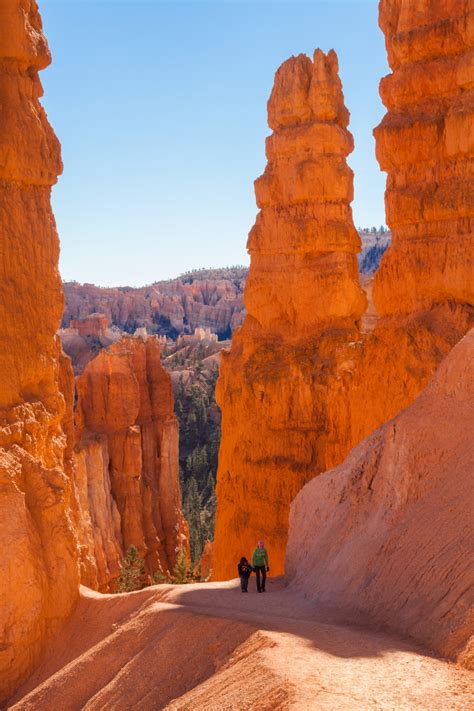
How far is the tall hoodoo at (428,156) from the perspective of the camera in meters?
14.5

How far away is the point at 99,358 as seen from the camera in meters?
30.4

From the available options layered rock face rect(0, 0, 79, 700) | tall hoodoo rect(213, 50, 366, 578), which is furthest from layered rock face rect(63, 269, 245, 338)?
layered rock face rect(0, 0, 79, 700)

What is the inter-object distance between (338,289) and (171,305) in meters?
103

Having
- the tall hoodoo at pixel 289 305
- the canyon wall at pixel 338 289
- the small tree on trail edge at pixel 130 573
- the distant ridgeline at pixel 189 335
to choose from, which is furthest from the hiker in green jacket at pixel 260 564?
the distant ridgeline at pixel 189 335

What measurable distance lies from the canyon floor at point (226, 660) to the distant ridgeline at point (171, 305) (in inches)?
3824

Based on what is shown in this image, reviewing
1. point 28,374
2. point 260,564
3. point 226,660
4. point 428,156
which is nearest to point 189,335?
point 428,156

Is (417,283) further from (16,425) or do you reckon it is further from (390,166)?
(16,425)

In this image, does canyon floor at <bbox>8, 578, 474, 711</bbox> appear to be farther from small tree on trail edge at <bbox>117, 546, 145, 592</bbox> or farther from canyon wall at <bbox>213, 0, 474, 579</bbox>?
small tree on trail edge at <bbox>117, 546, 145, 592</bbox>

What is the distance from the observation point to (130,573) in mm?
24750

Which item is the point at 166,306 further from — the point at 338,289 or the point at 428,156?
the point at 428,156

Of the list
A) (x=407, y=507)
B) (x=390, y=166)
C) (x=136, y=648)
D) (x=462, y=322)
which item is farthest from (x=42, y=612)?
(x=390, y=166)

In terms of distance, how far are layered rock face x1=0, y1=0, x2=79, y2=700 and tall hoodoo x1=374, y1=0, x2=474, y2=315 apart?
6522 millimetres

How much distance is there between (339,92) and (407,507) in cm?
1401

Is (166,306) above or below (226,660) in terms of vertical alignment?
above
